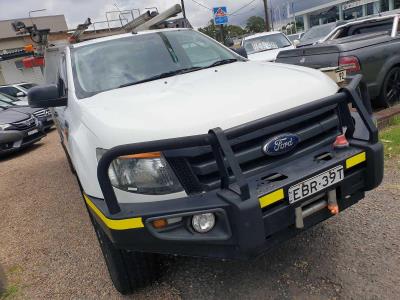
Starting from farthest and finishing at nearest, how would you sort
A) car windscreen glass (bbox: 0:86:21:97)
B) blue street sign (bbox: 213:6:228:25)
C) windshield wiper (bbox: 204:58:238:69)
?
1. blue street sign (bbox: 213:6:228:25)
2. car windscreen glass (bbox: 0:86:21:97)
3. windshield wiper (bbox: 204:58:238:69)

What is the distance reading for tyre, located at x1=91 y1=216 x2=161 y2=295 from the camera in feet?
8.23

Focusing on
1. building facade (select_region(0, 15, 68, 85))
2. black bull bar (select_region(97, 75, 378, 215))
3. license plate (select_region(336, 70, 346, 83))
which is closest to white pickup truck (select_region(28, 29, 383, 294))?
black bull bar (select_region(97, 75, 378, 215))

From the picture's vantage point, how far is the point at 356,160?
229 cm

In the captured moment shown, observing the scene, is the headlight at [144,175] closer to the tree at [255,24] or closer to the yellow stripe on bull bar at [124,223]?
the yellow stripe on bull bar at [124,223]

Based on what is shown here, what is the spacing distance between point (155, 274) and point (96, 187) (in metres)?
0.83

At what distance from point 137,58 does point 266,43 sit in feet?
26.3

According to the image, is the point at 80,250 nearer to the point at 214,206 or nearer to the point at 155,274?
the point at 155,274

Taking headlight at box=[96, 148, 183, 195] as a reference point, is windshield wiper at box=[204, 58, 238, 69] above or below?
above

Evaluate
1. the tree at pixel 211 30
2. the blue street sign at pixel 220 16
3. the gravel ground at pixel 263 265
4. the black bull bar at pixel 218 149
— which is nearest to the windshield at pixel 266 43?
the blue street sign at pixel 220 16

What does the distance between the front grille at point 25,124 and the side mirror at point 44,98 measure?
6370 millimetres

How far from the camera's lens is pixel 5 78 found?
1171 inches

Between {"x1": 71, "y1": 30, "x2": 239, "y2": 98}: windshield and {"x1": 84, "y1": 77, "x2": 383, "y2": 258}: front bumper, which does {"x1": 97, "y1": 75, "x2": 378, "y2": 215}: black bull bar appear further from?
{"x1": 71, "y1": 30, "x2": 239, "y2": 98}: windshield

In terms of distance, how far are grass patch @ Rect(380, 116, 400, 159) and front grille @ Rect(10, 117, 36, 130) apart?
7.78m

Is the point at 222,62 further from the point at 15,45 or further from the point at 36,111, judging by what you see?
the point at 15,45
